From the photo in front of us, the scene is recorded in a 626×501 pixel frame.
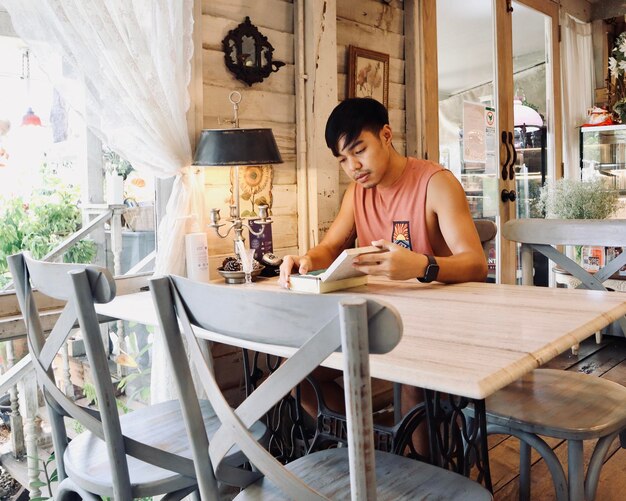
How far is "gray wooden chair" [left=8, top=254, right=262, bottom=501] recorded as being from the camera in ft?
3.73

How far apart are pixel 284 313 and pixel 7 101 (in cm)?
153

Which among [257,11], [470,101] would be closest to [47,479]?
[257,11]

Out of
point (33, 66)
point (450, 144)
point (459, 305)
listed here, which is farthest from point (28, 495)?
point (450, 144)

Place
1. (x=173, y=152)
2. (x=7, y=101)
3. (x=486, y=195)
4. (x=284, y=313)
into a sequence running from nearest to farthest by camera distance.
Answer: (x=284, y=313)
(x=7, y=101)
(x=173, y=152)
(x=486, y=195)

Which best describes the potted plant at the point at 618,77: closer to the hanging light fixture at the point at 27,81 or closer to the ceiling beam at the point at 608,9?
the ceiling beam at the point at 608,9

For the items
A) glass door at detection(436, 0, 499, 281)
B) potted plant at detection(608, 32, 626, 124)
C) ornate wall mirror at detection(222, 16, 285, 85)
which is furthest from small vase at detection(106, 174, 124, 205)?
potted plant at detection(608, 32, 626, 124)

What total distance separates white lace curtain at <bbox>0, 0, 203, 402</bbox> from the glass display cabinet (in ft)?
11.6

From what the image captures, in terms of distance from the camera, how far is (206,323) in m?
0.93

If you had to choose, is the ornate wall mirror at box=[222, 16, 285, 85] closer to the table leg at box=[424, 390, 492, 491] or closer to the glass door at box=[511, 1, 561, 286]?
the table leg at box=[424, 390, 492, 491]

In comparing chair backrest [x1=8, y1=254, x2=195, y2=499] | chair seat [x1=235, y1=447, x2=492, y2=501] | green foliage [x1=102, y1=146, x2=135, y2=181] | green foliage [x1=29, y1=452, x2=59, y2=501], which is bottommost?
green foliage [x1=29, y1=452, x2=59, y2=501]

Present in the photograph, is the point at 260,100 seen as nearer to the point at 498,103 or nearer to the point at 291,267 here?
the point at 291,267

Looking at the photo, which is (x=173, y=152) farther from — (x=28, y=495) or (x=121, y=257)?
(x=28, y=495)

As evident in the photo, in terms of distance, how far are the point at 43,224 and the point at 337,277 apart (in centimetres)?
97

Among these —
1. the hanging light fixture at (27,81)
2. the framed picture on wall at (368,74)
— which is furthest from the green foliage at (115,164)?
the framed picture on wall at (368,74)
